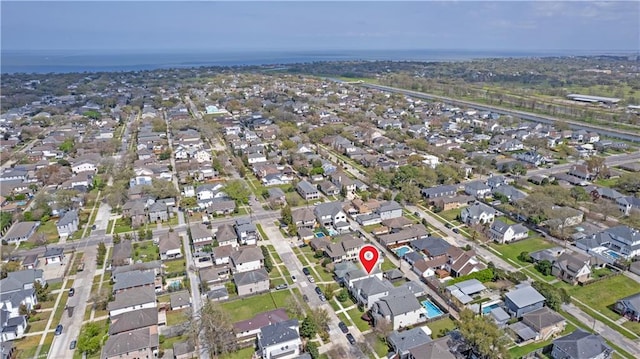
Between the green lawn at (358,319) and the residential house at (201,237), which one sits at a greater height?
the residential house at (201,237)

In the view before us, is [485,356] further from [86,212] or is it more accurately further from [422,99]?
[422,99]

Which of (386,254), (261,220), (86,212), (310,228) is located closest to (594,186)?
(386,254)

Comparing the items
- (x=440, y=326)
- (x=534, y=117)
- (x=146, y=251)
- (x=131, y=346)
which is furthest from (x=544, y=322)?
(x=534, y=117)

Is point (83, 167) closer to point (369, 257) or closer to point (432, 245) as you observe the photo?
point (369, 257)

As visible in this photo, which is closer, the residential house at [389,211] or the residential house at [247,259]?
the residential house at [247,259]

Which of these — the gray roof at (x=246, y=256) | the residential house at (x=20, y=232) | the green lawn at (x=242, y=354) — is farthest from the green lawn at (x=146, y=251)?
the green lawn at (x=242, y=354)

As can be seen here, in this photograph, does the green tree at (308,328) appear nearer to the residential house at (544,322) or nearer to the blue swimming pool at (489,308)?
the blue swimming pool at (489,308)

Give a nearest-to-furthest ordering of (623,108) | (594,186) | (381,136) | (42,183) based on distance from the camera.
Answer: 1. (594,186)
2. (42,183)
3. (381,136)
4. (623,108)

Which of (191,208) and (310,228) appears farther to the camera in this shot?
(191,208)
